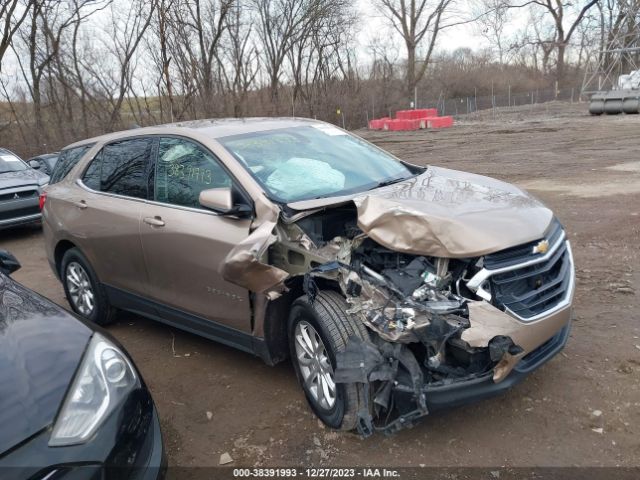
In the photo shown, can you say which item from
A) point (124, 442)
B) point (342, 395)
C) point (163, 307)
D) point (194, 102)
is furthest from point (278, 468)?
point (194, 102)

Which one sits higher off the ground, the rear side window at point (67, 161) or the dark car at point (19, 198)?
the rear side window at point (67, 161)

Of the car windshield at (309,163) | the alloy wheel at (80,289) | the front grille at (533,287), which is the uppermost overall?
the car windshield at (309,163)

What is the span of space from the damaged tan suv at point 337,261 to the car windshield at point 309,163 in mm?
16

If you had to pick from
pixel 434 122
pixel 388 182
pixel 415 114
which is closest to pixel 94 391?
pixel 388 182

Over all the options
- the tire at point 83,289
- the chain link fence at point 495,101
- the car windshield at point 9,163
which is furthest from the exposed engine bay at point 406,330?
the chain link fence at point 495,101

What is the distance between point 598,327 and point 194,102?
1146 inches

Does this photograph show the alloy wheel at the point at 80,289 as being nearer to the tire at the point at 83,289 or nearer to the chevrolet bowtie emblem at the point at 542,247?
the tire at the point at 83,289

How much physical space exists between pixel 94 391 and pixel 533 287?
7.41ft

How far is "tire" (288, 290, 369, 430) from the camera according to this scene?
2.94 m

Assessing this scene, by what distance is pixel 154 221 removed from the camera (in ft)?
13.3

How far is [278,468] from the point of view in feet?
9.69

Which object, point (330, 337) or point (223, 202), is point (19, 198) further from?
point (330, 337)

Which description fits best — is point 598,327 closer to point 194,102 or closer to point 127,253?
point 127,253

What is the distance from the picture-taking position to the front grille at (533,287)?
280cm
